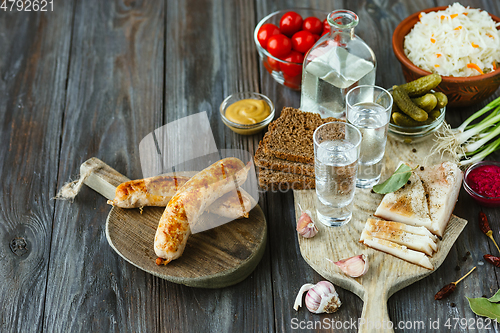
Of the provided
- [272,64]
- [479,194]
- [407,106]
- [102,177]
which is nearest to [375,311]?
[479,194]

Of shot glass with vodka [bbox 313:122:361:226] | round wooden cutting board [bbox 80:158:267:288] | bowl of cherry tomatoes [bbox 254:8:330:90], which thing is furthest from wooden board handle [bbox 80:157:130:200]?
bowl of cherry tomatoes [bbox 254:8:330:90]

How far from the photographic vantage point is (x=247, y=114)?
3014 mm

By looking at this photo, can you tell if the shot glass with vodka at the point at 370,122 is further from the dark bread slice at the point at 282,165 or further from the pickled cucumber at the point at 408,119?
the dark bread slice at the point at 282,165

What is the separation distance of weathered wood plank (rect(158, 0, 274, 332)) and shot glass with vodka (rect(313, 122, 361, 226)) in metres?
0.49

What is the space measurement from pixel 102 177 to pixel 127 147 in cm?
48

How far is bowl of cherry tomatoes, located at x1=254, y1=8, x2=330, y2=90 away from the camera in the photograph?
10.2 ft

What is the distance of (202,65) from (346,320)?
228 cm

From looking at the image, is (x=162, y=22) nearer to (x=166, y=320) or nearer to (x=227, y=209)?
(x=227, y=209)

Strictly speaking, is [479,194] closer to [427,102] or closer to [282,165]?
[427,102]

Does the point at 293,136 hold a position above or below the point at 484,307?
above

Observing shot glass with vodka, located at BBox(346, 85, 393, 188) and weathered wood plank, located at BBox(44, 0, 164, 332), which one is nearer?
weathered wood plank, located at BBox(44, 0, 164, 332)

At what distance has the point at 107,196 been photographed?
278 centimetres

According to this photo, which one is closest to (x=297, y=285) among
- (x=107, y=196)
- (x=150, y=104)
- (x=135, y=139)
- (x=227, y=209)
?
(x=227, y=209)

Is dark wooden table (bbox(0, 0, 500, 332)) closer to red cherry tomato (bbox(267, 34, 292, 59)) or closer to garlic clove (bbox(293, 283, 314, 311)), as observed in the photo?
garlic clove (bbox(293, 283, 314, 311))
